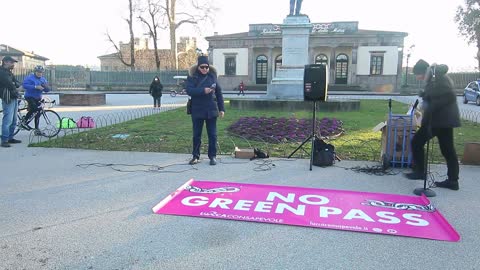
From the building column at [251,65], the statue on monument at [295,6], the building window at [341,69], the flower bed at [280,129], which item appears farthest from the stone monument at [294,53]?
the building window at [341,69]

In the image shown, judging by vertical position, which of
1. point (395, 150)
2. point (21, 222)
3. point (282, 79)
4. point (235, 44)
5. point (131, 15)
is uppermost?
point (131, 15)

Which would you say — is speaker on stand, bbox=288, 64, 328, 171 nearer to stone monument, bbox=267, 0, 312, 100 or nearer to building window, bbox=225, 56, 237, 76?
stone monument, bbox=267, 0, 312, 100

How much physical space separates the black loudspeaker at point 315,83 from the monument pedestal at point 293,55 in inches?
455

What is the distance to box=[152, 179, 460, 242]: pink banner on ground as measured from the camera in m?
4.15

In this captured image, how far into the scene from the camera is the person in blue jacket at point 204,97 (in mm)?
6840

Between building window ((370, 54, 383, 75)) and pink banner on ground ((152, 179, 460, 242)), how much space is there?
43516 millimetres

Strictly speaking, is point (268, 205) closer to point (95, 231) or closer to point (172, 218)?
point (172, 218)

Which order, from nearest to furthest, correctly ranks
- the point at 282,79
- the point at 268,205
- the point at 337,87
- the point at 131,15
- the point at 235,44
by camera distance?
the point at 268,205 < the point at 282,79 < the point at 337,87 < the point at 235,44 < the point at 131,15

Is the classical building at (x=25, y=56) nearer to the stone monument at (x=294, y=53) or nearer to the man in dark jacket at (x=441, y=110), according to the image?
the stone monument at (x=294, y=53)

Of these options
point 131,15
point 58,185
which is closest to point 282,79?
point 58,185

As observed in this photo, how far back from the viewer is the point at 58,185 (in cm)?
574

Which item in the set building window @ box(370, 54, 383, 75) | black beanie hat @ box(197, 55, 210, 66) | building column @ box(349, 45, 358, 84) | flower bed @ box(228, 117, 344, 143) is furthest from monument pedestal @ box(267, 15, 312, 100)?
building window @ box(370, 54, 383, 75)

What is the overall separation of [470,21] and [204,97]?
49.1 meters

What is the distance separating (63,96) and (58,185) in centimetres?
1825
